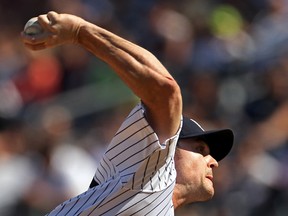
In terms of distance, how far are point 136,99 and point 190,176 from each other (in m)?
4.64

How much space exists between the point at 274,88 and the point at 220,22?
1.48 m

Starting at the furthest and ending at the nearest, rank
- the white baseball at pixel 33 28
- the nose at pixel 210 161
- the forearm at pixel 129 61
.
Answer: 1. the nose at pixel 210 161
2. the forearm at pixel 129 61
3. the white baseball at pixel 33 28

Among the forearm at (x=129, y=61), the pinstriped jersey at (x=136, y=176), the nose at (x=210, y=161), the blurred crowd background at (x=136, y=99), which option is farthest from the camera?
the blurred crowd background at (x=136, y=99)

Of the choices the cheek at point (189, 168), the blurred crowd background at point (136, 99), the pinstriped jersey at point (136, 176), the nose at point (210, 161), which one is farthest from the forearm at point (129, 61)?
the blurred crowd background at point (136, 99)

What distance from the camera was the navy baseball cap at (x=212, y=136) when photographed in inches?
148

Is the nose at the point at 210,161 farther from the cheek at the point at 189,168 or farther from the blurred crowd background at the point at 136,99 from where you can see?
the blurred crowd background at the point at 136,99

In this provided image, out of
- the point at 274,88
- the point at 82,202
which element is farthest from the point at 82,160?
the point at 82,202

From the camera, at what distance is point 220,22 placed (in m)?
9.58

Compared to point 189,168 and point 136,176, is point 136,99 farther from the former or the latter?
point 136,176

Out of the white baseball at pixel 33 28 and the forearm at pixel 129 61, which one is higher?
the white baseball at pixel 33 28

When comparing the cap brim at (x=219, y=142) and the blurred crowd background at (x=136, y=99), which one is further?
the blurred crowd background at (x=136, y=99)

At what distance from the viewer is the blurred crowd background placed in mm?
7293

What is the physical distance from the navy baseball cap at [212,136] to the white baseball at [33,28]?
0.96m

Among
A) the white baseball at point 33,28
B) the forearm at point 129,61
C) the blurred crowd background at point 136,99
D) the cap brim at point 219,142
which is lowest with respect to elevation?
the blurred crowd background at point 136,99
